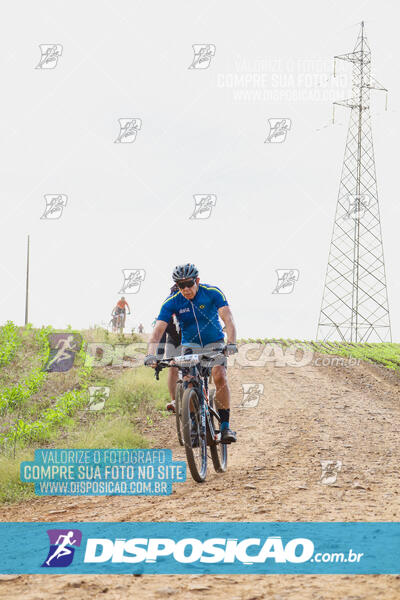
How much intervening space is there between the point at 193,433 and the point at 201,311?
1691 millimetres

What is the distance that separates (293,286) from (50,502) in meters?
15.5

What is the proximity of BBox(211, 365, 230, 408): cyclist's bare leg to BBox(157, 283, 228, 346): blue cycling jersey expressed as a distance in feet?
1.41

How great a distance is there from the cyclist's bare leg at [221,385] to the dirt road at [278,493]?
999 millimetres

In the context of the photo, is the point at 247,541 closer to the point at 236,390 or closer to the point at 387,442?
the point at 387,442

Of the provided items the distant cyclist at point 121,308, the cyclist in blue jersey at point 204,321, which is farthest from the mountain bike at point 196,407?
the distant cyclist at point 121,308

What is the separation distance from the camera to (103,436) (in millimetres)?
11375

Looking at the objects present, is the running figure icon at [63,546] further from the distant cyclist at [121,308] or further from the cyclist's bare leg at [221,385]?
the distant cyclist at [121,308]

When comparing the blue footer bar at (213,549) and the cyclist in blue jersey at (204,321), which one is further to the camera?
the cyclist in blue jersey at (204,321)

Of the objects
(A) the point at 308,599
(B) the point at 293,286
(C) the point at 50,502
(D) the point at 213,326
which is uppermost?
(B) the point at 293,286

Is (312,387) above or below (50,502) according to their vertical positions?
above

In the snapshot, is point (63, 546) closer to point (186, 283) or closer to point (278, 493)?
point (278, 493)

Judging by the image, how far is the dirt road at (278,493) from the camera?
402cm

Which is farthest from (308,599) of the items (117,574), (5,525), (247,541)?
(5,525)

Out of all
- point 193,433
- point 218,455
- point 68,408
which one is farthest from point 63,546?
point 68,408
